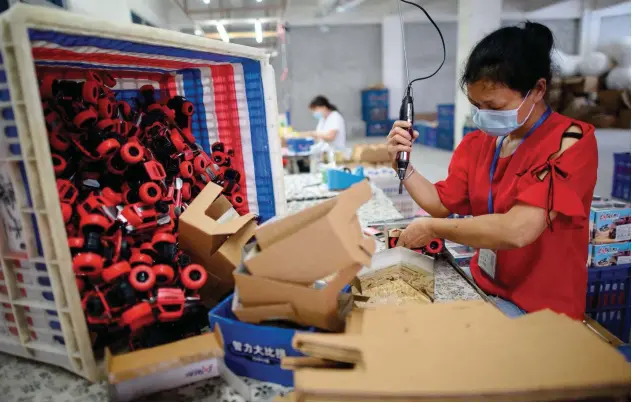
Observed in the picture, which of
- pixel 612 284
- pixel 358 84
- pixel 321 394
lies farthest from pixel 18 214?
pixel 358 84

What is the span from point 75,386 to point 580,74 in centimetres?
1214

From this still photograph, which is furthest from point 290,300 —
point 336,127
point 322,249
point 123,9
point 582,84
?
point 582,84

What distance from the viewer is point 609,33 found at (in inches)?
462

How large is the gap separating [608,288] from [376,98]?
9.89 metres

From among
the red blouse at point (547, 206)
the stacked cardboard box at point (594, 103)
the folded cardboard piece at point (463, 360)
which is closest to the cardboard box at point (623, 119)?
the stacked cardboard box at point (594, 103)

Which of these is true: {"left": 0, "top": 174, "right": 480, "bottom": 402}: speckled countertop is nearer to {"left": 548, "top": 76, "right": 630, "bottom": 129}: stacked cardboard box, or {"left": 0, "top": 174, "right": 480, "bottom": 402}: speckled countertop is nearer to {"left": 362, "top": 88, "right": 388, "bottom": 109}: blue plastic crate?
{"left": 548, "top": 76, "right": 630, "bottom": 129}: stacked cardboard box

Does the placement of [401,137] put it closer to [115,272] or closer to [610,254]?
[115,272]

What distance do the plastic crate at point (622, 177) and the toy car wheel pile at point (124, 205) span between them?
4.63 meters

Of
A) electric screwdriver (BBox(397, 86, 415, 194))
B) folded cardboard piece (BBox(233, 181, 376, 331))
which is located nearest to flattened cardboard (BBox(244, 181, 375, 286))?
folded cardboard piece (BBox(233, 181, 376, 331))

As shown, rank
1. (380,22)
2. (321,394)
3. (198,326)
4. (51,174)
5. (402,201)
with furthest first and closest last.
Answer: (380,22)
(402,201)
(198,326)
(51,174)
(321,394)

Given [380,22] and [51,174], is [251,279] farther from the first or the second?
[380,22]

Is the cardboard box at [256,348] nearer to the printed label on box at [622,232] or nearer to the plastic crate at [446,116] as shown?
the printed label on box at [622,232]

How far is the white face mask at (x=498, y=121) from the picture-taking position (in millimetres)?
1279

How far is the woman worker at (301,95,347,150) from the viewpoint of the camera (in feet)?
18.1
